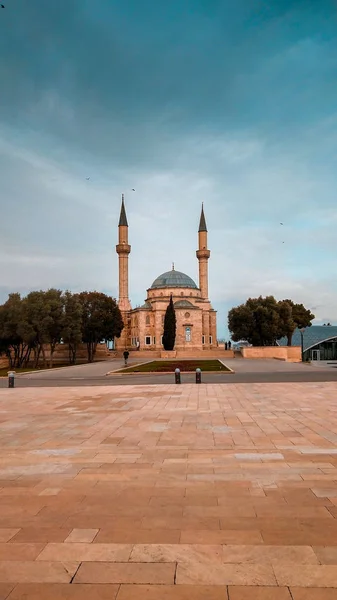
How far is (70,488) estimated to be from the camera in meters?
5.82

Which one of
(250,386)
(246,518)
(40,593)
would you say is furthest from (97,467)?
(250,386)

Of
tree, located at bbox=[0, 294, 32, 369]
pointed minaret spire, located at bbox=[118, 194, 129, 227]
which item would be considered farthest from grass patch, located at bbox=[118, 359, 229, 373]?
pointed minaret spire, located at bbox=[118, 194, 129, 227]

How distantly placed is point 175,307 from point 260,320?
45.2 ft

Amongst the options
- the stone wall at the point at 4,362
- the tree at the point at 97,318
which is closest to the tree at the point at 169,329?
the tree at the point at 97,318

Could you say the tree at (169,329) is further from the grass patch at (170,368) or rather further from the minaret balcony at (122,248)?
the grass patch at (170,368)

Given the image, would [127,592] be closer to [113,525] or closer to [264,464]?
[113,525]

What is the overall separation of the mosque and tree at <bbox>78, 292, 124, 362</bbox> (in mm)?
11043

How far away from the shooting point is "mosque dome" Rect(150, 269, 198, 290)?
73562mm

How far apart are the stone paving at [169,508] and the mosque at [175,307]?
5478 cm

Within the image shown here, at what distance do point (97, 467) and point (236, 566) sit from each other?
3429 millimetres

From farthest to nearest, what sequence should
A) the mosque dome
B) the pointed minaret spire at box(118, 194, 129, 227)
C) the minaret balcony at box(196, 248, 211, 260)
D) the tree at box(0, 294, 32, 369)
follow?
the mosque dome → the minaret balcony at box(196, 248, 211, 260) → the pointed minaret spire at box(118, 194, 129, 227) → the tree at box(0, 294, 32, 369)

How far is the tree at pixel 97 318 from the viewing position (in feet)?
171

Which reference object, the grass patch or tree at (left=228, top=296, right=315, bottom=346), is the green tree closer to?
the grass patch

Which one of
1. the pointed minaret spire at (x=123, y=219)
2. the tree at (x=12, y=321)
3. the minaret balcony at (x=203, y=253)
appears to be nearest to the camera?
the tree at (x=12, y=321)
